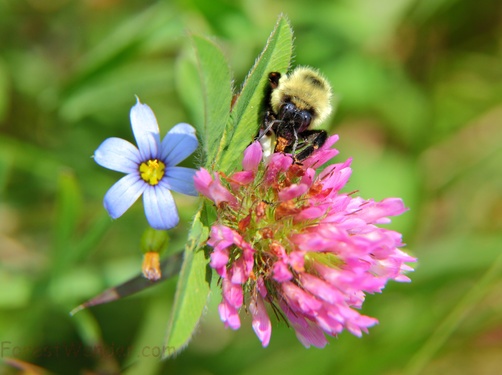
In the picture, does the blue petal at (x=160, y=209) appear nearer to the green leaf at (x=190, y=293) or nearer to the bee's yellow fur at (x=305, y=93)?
the green leaf at (x=190, y=293)

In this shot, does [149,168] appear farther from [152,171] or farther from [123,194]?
[123,194]

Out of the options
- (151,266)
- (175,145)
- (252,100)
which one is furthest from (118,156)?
(252,100)

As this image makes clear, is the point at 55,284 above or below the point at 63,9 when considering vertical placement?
below

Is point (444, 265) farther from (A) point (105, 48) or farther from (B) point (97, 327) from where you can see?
(A) point (105, 48)

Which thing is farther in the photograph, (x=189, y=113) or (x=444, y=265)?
(x=444, y=265)

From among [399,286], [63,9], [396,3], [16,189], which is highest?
[396,3]

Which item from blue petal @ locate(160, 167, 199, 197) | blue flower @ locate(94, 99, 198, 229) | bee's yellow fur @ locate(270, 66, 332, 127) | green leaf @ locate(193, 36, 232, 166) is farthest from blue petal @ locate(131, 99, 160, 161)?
bee's yellow fur @ locate(270, 66, 332, 127)

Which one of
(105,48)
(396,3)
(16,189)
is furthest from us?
(396,3)

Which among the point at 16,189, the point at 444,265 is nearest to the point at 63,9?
the point at 16,189
